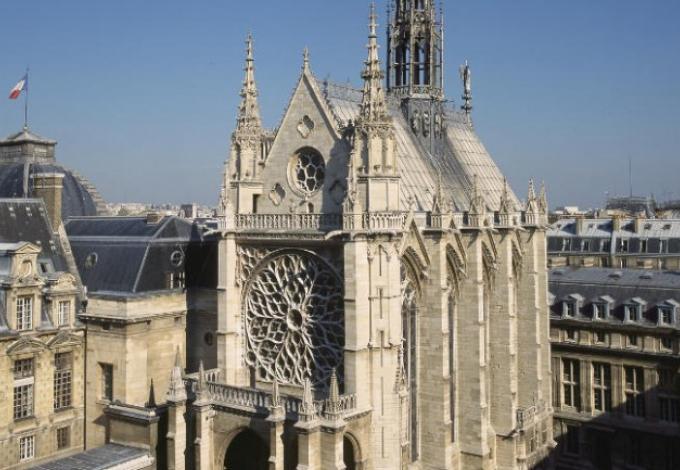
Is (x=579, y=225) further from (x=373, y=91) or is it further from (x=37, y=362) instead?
(x=37, y=362)

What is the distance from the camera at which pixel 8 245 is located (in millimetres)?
37969

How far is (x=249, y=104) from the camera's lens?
38094 millimetres

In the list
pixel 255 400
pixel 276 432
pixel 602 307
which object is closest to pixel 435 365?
pixel 255 400

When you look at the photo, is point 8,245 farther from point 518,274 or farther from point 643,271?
point 643,271

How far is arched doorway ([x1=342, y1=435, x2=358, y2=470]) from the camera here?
3185cm

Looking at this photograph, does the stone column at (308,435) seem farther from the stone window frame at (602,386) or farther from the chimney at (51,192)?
the stone window frame at (602,386)

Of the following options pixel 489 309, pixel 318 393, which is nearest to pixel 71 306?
pixel 318 393

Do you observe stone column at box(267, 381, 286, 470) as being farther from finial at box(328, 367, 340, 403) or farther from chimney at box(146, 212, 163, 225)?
chimney at box(146, 212, 163, 225)

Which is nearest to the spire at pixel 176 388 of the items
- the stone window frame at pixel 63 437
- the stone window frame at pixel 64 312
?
the stone window frame at pixel 64 312

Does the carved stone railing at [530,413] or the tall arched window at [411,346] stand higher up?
the tall arched window at [411,346]

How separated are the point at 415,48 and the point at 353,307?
2099cm

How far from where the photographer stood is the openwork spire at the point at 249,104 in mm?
37906

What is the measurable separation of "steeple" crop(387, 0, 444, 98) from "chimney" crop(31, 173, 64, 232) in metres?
20.7

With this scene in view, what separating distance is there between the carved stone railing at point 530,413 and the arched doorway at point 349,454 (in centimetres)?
1396
